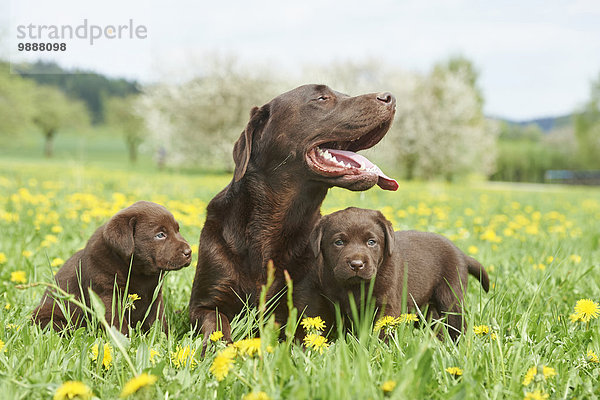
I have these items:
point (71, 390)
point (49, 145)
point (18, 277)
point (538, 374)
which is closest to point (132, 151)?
point (49, 145)

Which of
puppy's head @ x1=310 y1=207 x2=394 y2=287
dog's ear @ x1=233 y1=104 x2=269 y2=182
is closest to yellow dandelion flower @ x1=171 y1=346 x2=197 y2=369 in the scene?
puppy's head @ x1=310 y1=207 x2=394 y2=287

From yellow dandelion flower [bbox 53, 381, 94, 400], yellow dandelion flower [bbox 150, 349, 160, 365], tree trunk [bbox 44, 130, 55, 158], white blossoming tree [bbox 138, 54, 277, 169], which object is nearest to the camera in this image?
yellow dandelion flower [bbox 53, 381, 94, 400]

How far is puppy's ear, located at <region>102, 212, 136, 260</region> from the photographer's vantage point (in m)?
2.87

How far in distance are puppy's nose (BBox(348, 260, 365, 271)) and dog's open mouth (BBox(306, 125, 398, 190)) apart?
0.45 meters

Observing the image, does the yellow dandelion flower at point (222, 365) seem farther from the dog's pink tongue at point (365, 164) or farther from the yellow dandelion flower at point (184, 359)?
the dog's pink tongue at point (365, 164)

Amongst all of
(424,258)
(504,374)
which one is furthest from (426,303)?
(504,374)

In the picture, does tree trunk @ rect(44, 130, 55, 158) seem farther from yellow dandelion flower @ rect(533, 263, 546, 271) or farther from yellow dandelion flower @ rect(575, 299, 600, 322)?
yellow dandelion flower @ rect(575, 299, 600, 322)

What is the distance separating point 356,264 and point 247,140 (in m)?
0.93

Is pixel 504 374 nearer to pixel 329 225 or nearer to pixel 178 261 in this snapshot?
pixel 329 225

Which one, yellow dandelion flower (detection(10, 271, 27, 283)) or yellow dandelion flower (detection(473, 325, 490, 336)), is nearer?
yellow dandelion flower (detection(473, 325, 490, 336))

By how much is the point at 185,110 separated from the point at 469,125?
2105cm

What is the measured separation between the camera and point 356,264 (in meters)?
2.62

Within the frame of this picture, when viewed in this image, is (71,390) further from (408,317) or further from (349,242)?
(349,242)

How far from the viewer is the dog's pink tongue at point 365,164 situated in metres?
2.87
